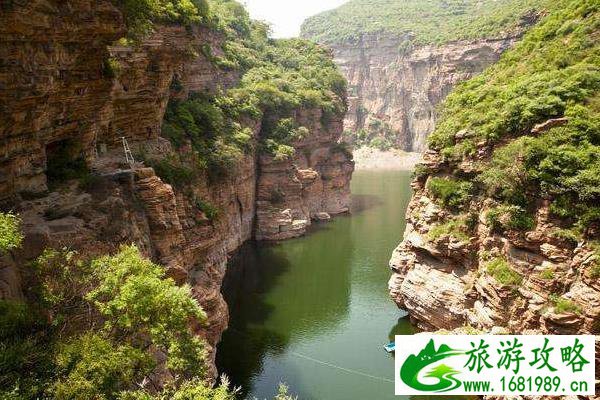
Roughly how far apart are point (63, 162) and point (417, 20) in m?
108

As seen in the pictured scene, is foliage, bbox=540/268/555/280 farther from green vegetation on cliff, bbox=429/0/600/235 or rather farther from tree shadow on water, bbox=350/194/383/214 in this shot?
tree shadow on water, bbox=350/194/383/214

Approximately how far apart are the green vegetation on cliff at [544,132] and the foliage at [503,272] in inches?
59.1

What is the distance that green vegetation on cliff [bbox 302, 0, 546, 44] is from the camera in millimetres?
75938

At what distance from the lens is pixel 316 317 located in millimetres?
27656

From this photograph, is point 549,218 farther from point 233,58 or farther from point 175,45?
point 233,58

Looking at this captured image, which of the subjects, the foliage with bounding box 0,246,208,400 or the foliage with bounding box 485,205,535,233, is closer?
the foliage with bounding box 0,246,208,400

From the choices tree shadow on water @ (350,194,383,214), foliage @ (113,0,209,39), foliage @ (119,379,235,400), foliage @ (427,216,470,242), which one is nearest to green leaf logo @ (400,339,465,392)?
foliage @ (119,379,235,400)

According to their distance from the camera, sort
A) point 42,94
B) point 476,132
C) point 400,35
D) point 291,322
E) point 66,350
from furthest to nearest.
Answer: point 400,35 < point 291,322 < point 476,132 < point 42,94 < point 66,350

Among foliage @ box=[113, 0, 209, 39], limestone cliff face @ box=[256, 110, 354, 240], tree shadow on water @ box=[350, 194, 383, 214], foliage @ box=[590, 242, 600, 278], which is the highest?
foliage @ box=[113, 0, 209, 39]

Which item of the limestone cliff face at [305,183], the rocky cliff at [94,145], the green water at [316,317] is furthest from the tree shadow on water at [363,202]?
the rocky cliff at [94,145]

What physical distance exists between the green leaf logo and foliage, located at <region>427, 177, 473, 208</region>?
11.4 m

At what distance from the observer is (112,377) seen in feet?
31.0

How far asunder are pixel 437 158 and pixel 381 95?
88678 mm

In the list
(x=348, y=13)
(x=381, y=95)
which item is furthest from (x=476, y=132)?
(x=348, y=13)
